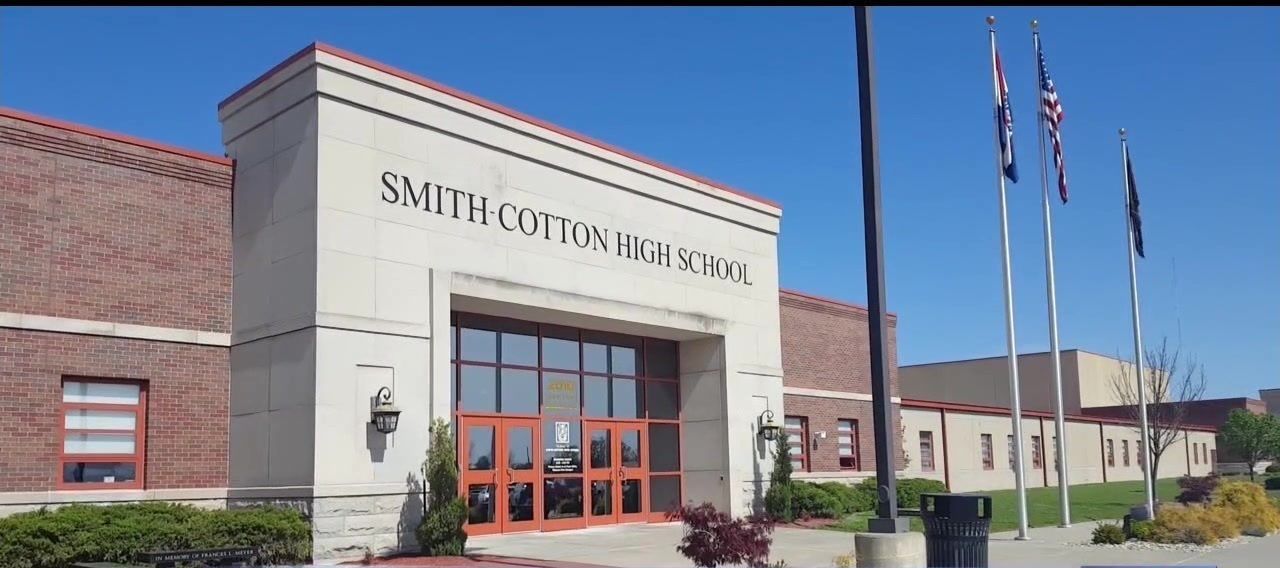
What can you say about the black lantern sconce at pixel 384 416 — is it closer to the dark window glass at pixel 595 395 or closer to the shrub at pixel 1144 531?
the dark window glass at pixel 595 395

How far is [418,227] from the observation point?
19422mm

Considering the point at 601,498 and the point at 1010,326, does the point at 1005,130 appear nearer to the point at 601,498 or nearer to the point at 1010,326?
the point at 1010,326

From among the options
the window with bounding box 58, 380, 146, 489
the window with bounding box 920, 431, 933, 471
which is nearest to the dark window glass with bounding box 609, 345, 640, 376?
the window with bounding box 58, 380, 146, 489

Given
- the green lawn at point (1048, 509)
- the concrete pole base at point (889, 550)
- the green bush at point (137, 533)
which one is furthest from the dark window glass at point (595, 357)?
the concrete pole base at point (889, 550)

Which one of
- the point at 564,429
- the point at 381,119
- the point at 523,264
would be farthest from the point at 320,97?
the point at 564,429

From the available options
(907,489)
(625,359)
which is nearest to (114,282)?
(625,359)

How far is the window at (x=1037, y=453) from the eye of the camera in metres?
51.8

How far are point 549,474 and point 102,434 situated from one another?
824 centimetres

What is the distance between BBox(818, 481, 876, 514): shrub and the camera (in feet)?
93.8

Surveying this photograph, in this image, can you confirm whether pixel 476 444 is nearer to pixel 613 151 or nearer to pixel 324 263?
pixel 324 263

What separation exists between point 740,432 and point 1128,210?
10779mm

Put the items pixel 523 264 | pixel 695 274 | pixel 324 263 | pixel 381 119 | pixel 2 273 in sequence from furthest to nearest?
pixel 695 274
pixel 523 264
pixel 381 119
pixel 324 263
pixel 2 273

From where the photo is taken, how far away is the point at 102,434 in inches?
673

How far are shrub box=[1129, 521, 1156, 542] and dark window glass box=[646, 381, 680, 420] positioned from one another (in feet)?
31.9
